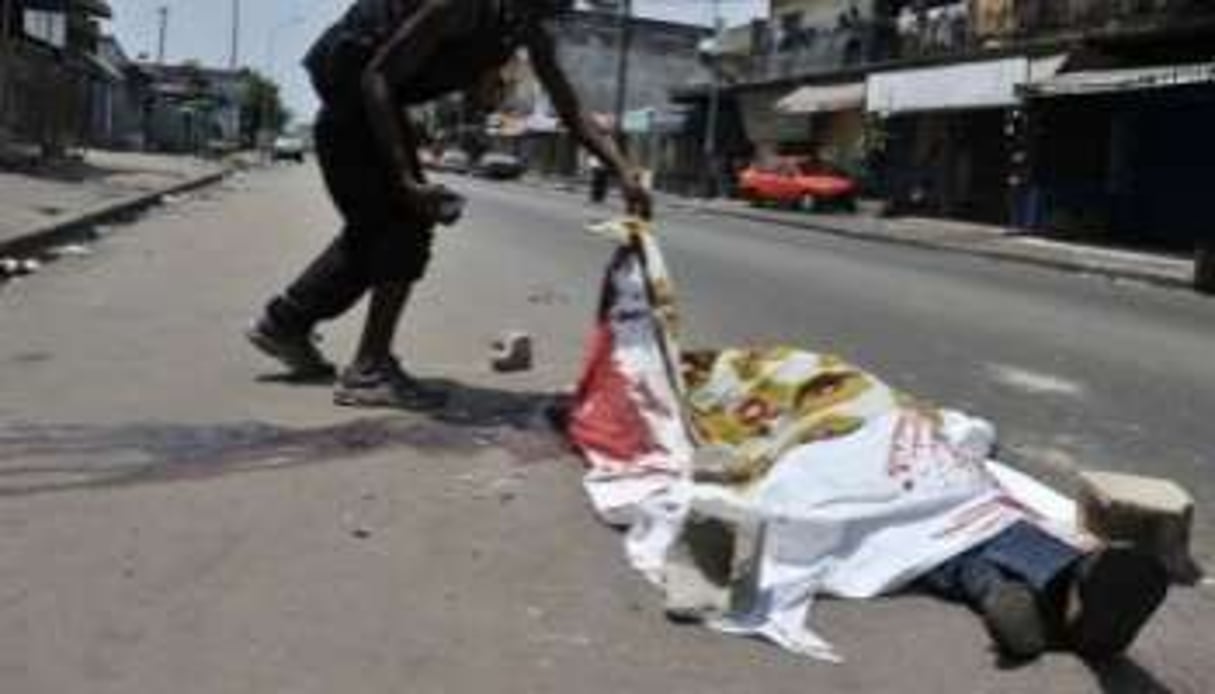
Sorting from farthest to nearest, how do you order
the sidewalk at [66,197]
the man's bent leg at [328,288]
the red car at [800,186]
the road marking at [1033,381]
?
the red car at [800,186]
the sidewalk at [66,197]
the road marking at [1033,381]
the man's bent leg at [328,288]

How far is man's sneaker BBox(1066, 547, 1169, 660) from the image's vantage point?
5195 mm

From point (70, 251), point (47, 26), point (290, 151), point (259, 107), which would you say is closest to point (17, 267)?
point (70, 251)

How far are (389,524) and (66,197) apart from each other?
23.0 m

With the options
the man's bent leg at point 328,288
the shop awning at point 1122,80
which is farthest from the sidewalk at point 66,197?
→ the shop awning at point 1122,80

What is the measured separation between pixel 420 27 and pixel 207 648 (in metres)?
3.47

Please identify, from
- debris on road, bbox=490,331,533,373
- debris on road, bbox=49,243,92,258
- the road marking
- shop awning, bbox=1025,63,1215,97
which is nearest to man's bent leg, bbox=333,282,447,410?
debris on road, bbox=490,331,533,373

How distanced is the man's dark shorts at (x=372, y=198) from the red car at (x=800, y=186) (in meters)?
44.3

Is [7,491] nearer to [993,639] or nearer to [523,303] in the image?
[993,639]

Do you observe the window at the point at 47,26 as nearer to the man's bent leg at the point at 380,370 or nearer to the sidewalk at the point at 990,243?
the sidewalk at the point at 990,243

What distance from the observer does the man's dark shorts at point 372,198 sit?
8836mm

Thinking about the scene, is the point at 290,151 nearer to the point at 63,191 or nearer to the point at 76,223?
the point at 63,191

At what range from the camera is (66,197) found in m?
28.7

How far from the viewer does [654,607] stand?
5.91 m

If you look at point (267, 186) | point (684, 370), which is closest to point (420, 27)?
point (684, 370)
